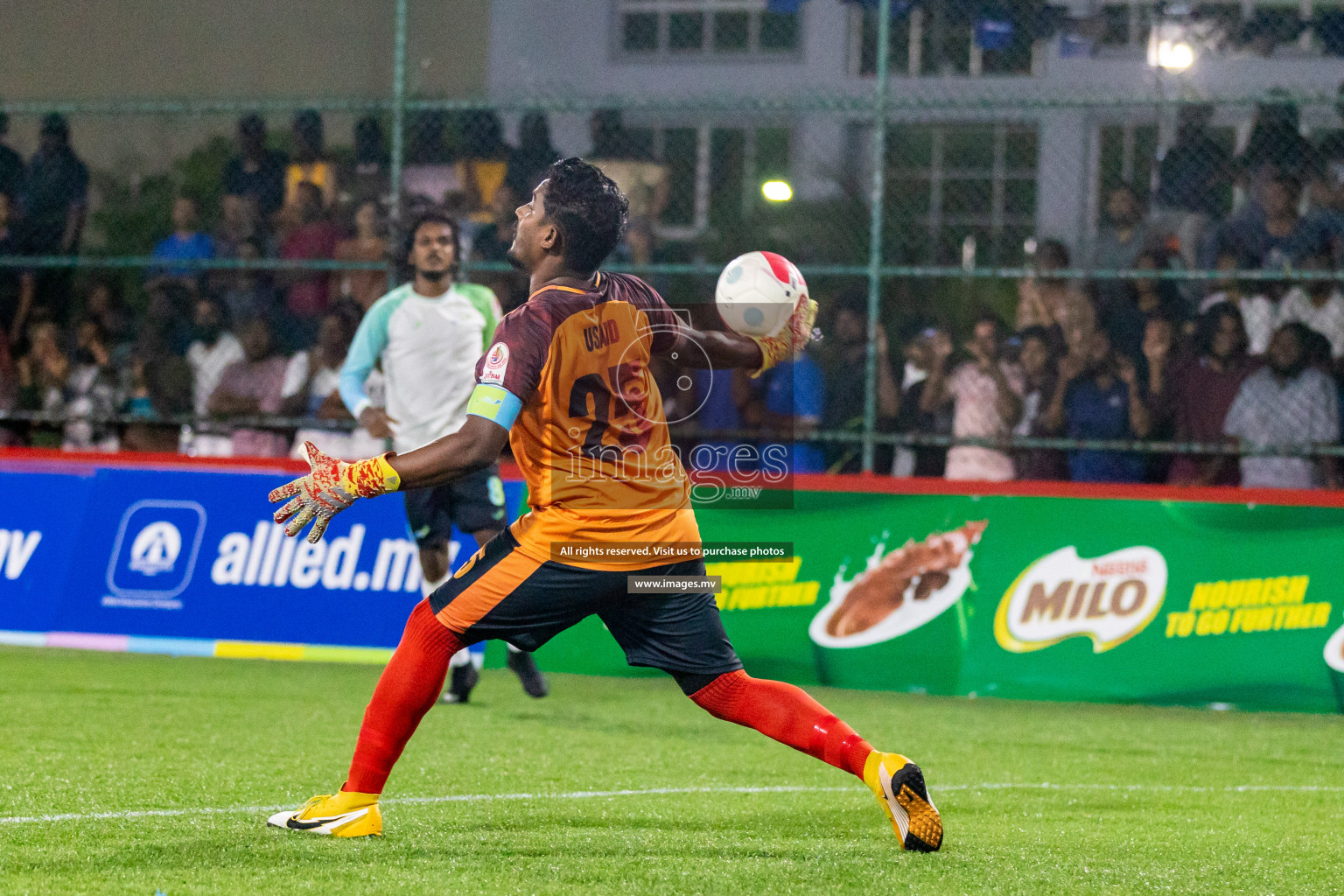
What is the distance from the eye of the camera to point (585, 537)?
4.81 m

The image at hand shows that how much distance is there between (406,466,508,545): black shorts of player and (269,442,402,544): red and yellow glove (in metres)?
3.59

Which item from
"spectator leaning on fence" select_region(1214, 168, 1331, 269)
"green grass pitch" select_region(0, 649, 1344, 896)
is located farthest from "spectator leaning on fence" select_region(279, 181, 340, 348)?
"spectator leaning on fence" select_region(1214, 168, 1331, 269)

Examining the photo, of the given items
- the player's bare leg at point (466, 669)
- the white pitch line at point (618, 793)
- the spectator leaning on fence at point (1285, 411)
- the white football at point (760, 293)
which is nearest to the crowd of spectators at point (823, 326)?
the spectator leaning on fence at point (1285, 411)

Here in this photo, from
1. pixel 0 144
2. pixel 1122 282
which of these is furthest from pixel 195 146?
pixel 1122 282

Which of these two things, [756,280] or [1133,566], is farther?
[1133,566]

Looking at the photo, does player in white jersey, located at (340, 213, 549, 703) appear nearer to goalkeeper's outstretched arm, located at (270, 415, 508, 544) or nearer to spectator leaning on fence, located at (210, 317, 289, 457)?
spectator leaning on fence, located at (210, 317, 289, 457)

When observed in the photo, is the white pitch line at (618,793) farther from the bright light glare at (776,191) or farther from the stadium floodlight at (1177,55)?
the stadium floodlight at (1177,55)

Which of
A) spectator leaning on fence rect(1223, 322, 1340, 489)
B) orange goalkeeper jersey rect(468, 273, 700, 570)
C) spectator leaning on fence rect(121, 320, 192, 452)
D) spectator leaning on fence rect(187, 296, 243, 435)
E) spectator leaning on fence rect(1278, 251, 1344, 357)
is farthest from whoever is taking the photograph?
spectator leaning on fence rect(187, 296, 243, 435)

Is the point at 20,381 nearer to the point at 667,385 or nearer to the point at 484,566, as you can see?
the point at 667,385

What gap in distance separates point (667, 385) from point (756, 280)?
5.62 metres

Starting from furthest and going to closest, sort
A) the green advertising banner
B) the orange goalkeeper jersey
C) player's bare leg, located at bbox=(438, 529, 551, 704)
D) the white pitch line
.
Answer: the green advertising banner → player's bare leg, located at bbox=(438, 529, 551, 704) → the white pitch line → the orange goalkeeper jersey

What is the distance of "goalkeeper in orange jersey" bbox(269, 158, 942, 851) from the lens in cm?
479

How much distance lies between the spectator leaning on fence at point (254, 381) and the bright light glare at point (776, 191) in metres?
5.78

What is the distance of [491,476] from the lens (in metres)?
8.27
